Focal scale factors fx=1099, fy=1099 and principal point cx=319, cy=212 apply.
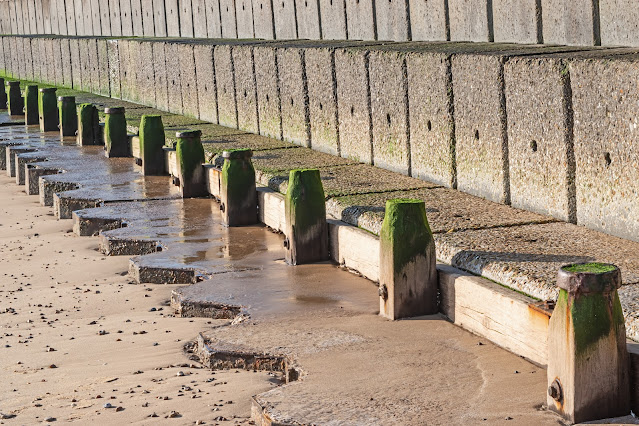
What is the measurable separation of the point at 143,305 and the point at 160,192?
4.54 meters

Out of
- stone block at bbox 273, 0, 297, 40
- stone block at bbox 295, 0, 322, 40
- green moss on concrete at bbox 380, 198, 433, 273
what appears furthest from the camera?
stone block at bbox 273, 0, 297, 40

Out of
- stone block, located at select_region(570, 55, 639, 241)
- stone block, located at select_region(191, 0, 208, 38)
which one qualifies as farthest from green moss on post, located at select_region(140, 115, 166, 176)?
stone block, located at select_region(191, 0, 208, 38)

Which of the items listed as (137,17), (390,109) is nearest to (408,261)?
(390,109)

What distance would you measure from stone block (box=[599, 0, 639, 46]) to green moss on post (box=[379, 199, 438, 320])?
9.08 feet

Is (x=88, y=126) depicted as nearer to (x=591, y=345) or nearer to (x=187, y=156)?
(x=187, y=156)

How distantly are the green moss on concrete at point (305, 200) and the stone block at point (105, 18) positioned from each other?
22.0m

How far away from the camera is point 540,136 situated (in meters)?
7.97

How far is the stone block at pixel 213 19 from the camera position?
66.9 ft

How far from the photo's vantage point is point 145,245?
32.5 feet

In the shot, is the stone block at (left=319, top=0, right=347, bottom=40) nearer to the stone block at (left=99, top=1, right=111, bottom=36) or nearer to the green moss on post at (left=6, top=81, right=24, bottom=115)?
the green moss on post at (left=6, top=81, right=24, bottom=115)

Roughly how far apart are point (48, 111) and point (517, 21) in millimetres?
11753

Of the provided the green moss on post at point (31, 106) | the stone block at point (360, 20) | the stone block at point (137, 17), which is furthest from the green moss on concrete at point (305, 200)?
the stone block at point (137, 17)

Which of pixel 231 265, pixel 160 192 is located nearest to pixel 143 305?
pixel 231 265

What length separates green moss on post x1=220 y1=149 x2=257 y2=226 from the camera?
10.3 metres
